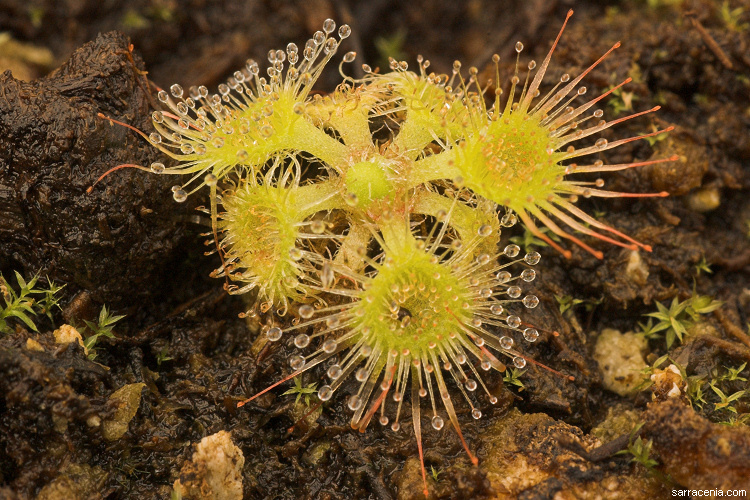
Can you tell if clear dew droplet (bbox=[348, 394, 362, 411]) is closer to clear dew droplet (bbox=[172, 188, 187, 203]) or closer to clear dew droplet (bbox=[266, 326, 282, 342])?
clear dew droplet (bbox=[266, 326, 282, 342])

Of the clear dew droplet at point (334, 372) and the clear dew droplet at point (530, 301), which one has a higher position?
the clear dew droplet at point (530, 301)

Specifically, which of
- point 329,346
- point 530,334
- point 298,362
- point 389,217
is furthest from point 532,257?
point 298,362

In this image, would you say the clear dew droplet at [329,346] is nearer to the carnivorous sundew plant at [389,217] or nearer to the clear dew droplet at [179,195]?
the carnivorous sundew plant at [389,217]

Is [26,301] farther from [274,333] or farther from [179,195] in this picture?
[274,333]

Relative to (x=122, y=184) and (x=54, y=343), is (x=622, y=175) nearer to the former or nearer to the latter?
(x=122, y=184)

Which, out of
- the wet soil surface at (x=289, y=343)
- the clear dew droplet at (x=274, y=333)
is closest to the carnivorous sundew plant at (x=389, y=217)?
the clear dew droplet at (x=274, y=333)
